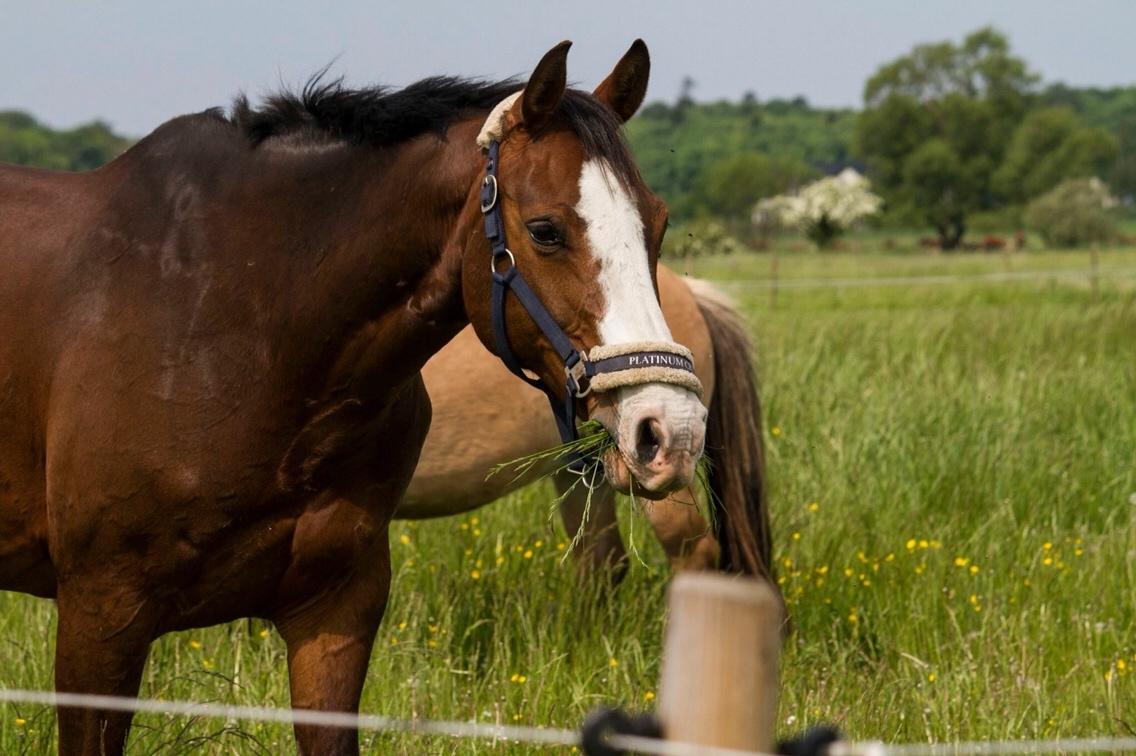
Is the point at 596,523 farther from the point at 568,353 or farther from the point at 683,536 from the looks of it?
the point at 568,353

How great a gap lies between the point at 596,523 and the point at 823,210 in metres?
53.8

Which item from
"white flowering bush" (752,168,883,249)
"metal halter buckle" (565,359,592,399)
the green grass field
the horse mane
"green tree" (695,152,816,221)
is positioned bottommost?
the green grass field

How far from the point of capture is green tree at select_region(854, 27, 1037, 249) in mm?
82500

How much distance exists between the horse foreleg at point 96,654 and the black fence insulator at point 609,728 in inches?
61.3

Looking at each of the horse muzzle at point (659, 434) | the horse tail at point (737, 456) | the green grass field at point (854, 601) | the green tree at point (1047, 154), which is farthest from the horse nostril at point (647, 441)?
the green tree at point (1047, 154)

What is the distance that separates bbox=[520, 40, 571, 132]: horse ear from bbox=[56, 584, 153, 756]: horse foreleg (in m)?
1.32

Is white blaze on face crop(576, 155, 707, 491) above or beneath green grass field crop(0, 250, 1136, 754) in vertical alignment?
above

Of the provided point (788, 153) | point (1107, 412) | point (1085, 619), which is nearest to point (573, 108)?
point (1085, 619)

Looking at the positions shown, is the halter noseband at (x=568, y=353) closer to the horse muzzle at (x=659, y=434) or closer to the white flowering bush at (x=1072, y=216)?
the horse muzzle at (x=659, y=434)

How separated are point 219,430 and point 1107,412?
620cm

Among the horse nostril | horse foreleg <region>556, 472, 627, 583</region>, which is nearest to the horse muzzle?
the horse nostril

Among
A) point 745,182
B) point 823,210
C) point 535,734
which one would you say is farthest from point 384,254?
point 745,182

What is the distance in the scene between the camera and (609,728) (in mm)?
1573

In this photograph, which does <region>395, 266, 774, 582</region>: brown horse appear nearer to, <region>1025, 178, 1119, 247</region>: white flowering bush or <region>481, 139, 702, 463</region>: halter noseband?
<region>481, 139, 702, 463</region>: halter noseband
